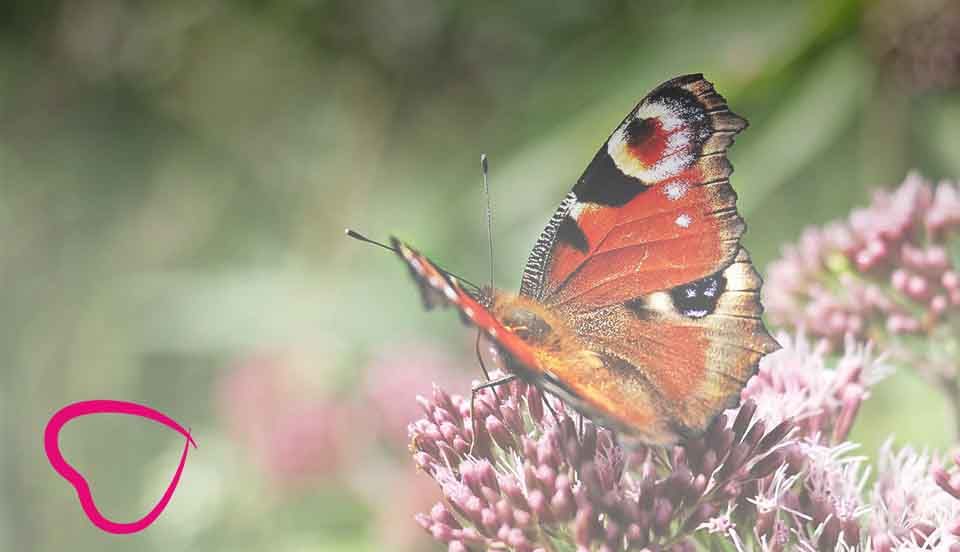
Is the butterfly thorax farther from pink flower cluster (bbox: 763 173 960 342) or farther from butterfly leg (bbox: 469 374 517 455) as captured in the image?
pink flower cluster (bbox: 763 173 960 342)

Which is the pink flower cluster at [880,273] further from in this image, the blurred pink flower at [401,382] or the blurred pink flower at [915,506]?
the blurred pink flower at [401,382]

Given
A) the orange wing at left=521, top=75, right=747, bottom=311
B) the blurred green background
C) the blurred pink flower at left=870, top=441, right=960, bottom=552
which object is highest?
the blurred green background

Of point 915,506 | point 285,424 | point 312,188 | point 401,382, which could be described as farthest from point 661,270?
point 312,188

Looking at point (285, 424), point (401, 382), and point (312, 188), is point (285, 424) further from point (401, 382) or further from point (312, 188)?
point (312, 188)

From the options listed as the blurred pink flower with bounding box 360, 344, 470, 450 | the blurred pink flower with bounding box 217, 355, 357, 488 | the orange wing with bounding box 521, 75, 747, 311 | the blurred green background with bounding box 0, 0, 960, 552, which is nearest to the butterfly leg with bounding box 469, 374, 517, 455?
the orange wing with bounding box 521, 75, 747, 311

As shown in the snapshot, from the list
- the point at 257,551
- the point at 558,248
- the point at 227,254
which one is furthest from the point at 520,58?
the point at 558,248

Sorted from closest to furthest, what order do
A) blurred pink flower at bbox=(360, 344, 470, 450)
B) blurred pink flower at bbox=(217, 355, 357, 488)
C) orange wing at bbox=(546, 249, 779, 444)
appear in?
orange wing at bbox=(546, 249, 779, 444) < blurred pink flower at bbox=(360, 344, 470, 450) < blurred pink flower at bbox=(217, 355, 357, 488)

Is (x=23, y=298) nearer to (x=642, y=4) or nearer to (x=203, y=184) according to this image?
(x=203, y=184)
